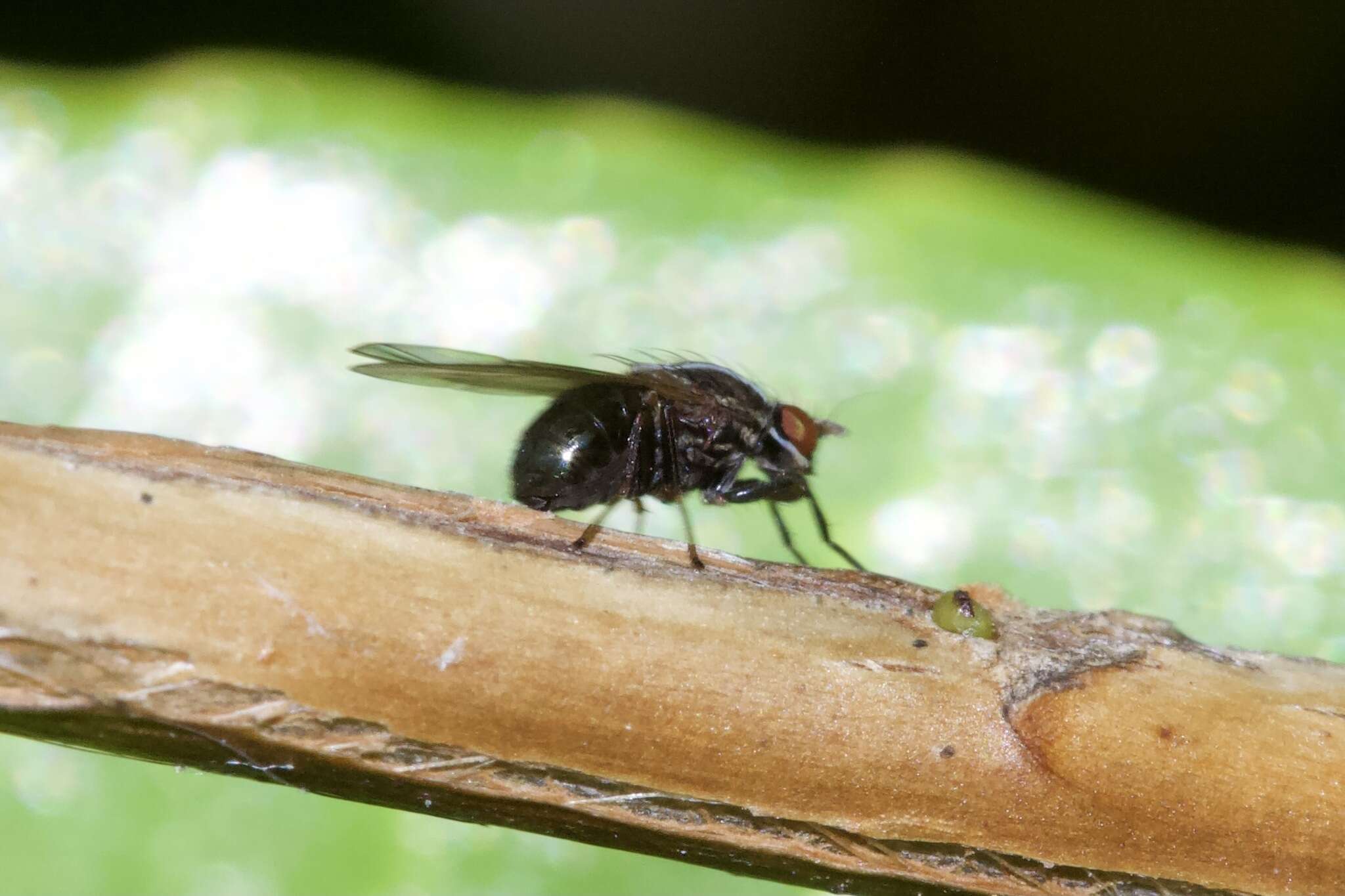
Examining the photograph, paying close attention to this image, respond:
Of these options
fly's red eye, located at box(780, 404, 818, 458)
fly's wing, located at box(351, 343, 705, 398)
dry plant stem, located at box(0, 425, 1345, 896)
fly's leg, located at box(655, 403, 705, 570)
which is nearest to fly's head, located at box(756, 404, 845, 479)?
fly's red eye, located at box(780, 404, 818, 458)

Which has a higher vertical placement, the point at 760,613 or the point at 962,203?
the point at 962,203

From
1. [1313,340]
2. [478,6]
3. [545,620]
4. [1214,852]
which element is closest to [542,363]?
[545,620]

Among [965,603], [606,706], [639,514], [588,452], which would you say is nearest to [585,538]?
[606,706]

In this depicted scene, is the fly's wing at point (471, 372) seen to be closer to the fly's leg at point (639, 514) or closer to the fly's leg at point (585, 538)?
the fly's leg at point (639, 514)

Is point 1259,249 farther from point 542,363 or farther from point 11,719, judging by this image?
point 11,719

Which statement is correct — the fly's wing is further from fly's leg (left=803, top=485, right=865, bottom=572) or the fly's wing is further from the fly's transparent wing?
fly's leg (left=803, top=485, right=865, bottom=572)

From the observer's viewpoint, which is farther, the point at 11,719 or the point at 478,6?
the point at 478,6

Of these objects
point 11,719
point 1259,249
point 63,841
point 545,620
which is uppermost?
point 1259,249
